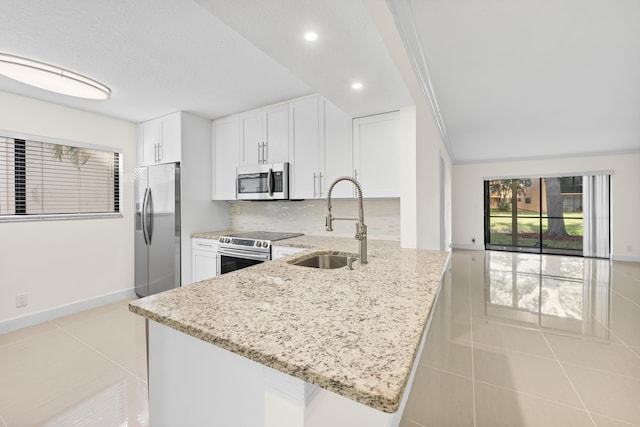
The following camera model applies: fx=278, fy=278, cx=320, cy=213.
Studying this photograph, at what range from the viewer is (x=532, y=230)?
8.05 metres

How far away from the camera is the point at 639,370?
2059 mm

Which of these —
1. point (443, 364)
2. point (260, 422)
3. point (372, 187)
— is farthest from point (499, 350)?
point (260, 422)

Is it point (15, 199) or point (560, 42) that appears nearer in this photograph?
point (560, 42)

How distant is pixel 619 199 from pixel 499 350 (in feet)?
22.6

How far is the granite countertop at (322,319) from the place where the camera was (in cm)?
60

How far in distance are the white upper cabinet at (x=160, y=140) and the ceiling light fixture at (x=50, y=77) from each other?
2.49 feet

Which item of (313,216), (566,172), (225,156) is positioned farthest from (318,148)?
(566,172)

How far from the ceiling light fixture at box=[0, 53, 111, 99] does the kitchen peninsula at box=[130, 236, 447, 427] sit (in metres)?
2.44

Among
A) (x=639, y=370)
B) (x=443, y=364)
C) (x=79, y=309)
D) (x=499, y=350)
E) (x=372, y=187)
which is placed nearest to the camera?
(x=639, y=370)

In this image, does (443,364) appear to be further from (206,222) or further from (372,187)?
(206,222)

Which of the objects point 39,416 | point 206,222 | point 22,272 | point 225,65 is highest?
point 225,65

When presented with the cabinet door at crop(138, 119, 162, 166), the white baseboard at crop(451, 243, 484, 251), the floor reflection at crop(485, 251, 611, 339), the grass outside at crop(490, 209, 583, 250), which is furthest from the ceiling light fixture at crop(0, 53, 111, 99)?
the grass outside at crop(490, 209, 583, 250)

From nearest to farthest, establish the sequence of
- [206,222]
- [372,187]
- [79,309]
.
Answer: [372,187] → [79,309] → [206,222]

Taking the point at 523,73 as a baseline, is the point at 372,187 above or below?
below
